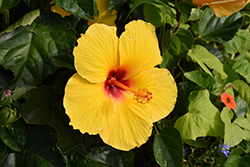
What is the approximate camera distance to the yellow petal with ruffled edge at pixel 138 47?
84 cm

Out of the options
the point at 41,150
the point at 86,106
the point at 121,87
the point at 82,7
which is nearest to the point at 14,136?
the point at 41,150

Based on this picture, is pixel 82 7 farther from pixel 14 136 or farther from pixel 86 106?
pixel 14 136

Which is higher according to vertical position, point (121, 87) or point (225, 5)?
point (225, 5)

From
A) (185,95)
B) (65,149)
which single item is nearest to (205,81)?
(185,95)

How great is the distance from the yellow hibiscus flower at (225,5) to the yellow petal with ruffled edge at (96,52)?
16.1 inches

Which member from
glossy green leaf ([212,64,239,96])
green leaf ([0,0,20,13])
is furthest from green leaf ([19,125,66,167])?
glossy green leaf ([212,64,239,96])

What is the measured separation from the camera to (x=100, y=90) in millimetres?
827

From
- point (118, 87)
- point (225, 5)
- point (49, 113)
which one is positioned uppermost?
point (225, 5)

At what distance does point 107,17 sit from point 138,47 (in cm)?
31

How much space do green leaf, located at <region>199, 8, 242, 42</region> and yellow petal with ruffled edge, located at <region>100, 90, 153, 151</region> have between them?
66 cm

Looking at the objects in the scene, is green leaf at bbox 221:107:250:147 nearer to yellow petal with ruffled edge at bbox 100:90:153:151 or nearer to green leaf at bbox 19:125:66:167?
yellow petal with ruffled edge at bbox 100:90:153:151

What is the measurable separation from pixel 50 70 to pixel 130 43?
0.31 m

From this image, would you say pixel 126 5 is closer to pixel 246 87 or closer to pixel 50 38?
pixel 50 38

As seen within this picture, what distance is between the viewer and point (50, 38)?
36.0 inches
